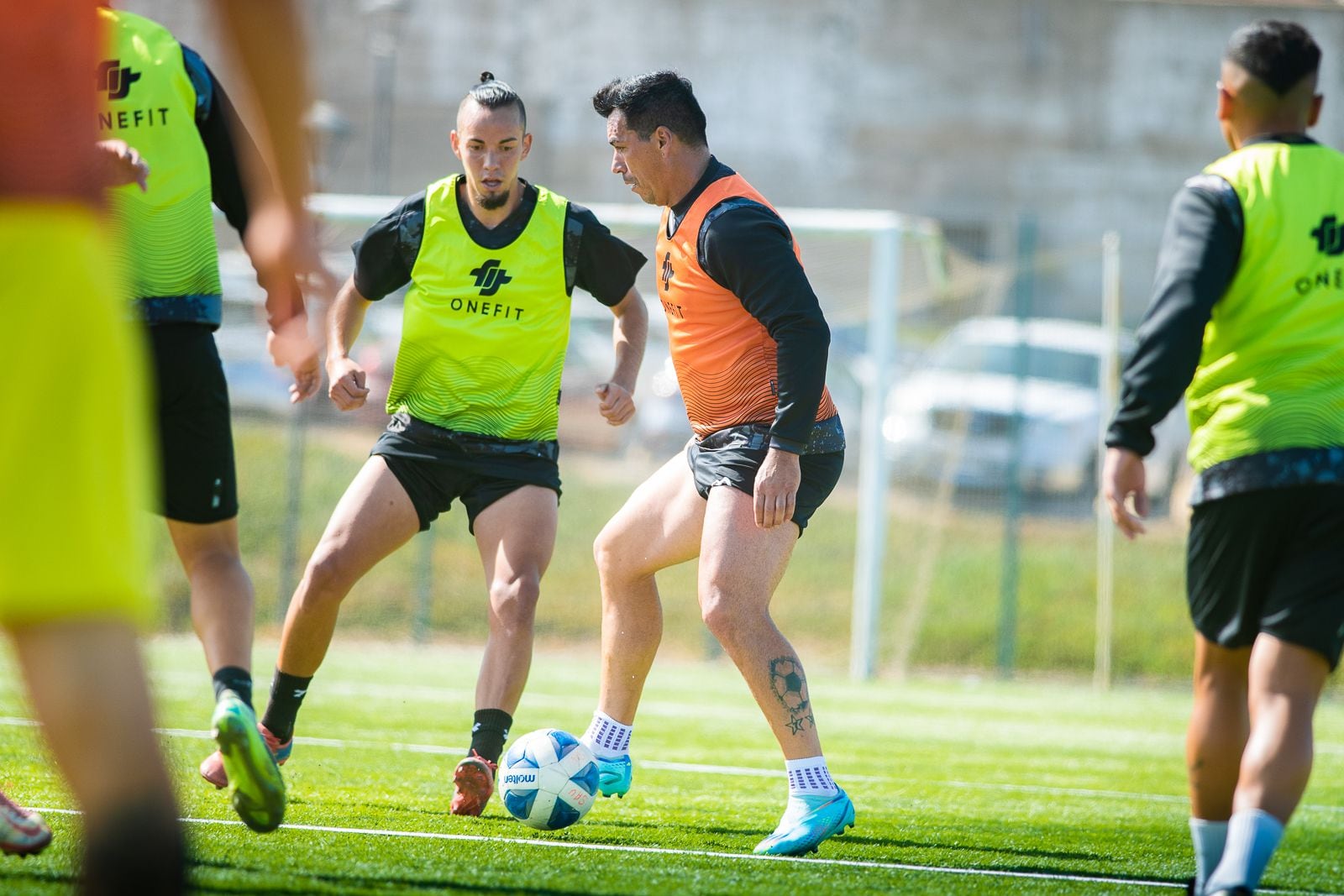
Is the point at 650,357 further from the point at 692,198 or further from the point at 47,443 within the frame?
the point at 47,443

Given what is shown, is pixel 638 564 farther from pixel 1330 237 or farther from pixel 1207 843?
pixel 1330 237

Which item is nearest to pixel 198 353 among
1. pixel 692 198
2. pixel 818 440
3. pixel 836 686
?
pixel 692 198

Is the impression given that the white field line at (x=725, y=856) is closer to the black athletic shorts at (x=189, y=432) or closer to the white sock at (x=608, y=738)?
the white sock at (x=608, y=738)

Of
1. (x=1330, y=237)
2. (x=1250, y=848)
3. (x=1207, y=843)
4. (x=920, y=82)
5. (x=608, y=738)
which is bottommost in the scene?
(x=608, y=738)

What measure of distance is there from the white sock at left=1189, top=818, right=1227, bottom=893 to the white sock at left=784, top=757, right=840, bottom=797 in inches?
46.5

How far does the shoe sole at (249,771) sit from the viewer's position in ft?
11.9

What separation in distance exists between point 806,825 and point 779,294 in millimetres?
1515

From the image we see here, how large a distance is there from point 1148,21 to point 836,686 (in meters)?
20.2

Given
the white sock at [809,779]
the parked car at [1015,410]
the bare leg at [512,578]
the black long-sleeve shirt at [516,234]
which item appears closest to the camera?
the white sock at [809,779]

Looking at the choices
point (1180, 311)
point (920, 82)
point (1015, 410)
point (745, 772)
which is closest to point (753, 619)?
point (1180, 311)

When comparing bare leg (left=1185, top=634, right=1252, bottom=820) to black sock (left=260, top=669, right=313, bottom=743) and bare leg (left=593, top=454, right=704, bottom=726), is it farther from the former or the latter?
black sock (left=260, top=669, right=313, bottom=743)

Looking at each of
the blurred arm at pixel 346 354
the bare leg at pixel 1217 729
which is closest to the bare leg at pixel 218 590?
the blurred arm at pixel 346 354

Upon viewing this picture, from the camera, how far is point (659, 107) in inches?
194

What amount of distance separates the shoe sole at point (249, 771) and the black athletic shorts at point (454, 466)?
1677mm
